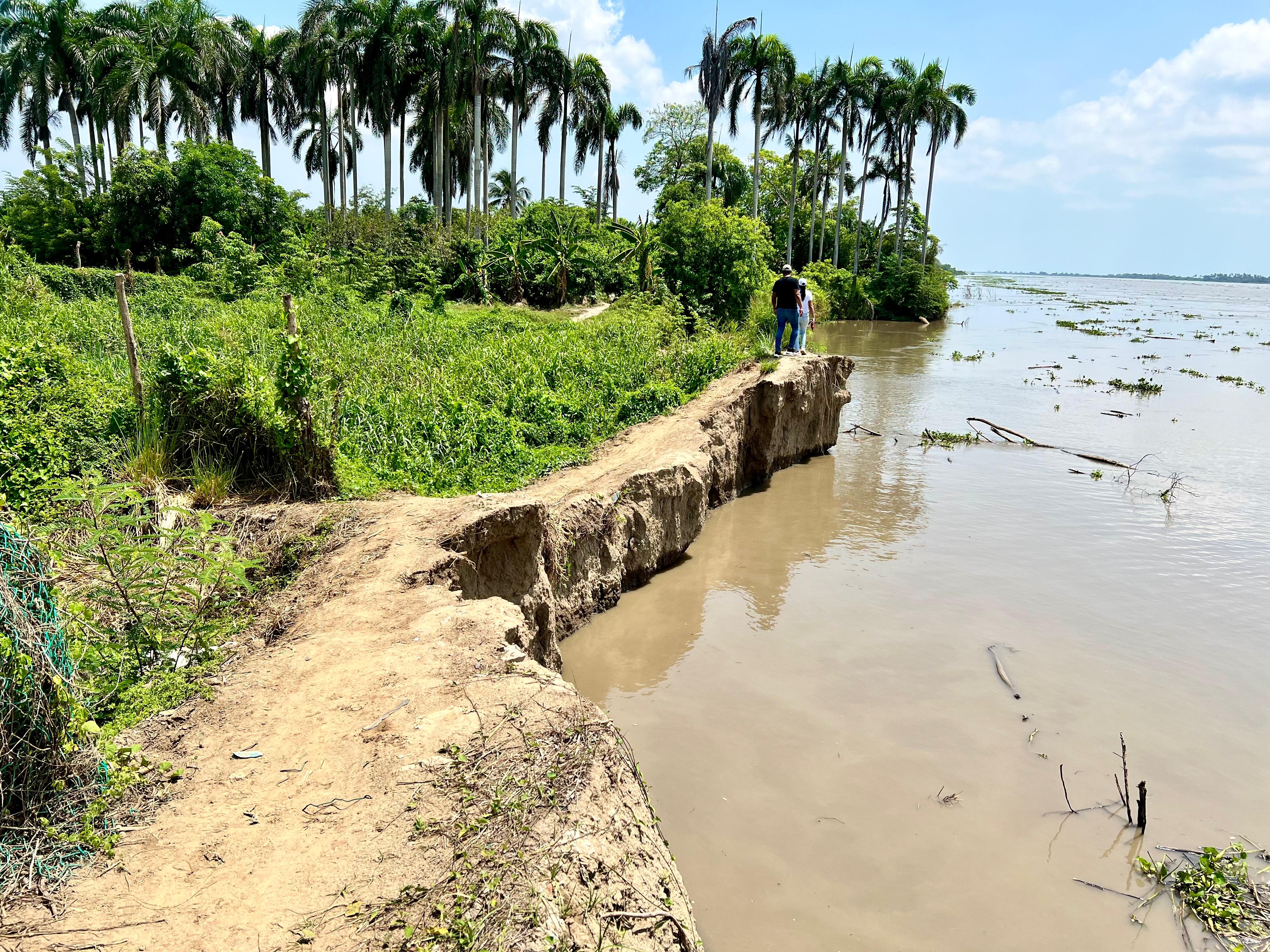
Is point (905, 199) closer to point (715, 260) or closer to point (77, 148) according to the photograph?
point (715, 260)

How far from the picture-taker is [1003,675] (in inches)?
277

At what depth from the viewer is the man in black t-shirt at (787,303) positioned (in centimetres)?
1458

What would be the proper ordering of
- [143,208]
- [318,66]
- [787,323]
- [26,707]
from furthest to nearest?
[318,66] → [143,208] → [787,323] → [26,707]

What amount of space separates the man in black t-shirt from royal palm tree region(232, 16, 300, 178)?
3129 centimetres

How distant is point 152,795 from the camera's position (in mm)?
3652

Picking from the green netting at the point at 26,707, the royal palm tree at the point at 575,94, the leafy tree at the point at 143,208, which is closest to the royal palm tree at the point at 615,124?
the royal palm tree at the point at 575,94

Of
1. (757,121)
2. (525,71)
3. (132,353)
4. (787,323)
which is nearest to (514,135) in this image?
(525,71)

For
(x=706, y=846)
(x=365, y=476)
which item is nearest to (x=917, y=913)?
(x=706, y=846)

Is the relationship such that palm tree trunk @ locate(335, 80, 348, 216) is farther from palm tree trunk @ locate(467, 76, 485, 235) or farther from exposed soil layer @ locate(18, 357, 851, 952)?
exposed soil layer @ locate(18, 357, 851, 952)

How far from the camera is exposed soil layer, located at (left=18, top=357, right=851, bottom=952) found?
2998 millimetres

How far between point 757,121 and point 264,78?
25.0m

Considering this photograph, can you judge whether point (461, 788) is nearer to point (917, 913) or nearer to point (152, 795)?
point (152, 795)

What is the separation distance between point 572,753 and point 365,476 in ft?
16.0

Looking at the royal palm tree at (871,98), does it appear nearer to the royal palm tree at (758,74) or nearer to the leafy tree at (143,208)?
the royal palm tree at (758,74)
